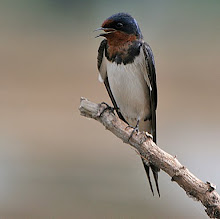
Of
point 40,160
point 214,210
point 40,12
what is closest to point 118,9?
point 40,12

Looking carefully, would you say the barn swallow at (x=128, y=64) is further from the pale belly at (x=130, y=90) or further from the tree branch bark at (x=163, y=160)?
the tree branch bark at (x=163, y=160)

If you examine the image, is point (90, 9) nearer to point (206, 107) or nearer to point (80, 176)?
A: point (206, 107)

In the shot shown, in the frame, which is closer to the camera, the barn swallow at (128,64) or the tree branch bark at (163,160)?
the tree branch bark at (163,160)

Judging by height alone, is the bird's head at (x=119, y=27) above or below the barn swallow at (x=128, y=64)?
above

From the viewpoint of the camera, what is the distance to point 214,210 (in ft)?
4.65

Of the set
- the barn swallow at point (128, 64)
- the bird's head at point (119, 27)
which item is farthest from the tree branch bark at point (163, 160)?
the bird's head at point (119, 27)

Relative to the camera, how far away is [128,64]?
1835 millimetres

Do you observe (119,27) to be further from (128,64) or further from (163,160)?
(163,160)

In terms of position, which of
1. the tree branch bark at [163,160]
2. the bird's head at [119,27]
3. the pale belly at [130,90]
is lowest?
the tree branch bark at [163,160]

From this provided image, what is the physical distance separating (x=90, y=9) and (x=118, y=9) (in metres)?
0.40

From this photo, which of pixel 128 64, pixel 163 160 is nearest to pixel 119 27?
pixel 128 64

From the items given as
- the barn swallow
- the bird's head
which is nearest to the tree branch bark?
the barn swallow

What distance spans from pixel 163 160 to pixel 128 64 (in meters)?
0.45

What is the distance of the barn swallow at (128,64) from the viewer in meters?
1.82
